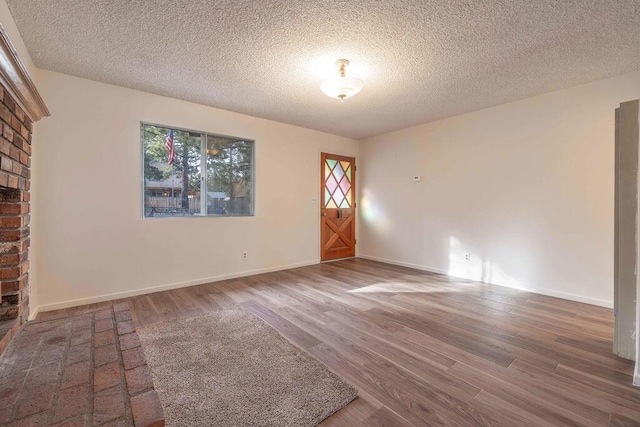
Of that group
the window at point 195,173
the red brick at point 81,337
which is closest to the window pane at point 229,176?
the window at point 195,173

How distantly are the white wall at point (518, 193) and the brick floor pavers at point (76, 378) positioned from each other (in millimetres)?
4224

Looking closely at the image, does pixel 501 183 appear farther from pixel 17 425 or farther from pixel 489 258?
pixel 17 425

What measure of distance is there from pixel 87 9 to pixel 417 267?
16.7ft

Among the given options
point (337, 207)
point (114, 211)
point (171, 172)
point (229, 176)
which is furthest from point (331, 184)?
point (114, 211)

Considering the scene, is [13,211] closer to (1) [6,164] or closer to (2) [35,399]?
(1) [6,164]

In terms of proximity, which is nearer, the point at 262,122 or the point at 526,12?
the point at 526,12

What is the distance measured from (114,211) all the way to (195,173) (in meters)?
1.08

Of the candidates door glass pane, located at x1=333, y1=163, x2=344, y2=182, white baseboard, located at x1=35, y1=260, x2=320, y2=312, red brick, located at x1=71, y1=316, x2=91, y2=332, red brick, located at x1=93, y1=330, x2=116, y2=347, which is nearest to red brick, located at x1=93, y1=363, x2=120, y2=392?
red brick, located at x1=93, y1=330, x2=116, y2=347

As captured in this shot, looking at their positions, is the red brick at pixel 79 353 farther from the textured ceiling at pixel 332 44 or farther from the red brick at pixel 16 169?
the textured ceiling at pixel 332 44

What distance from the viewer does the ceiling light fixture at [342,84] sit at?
2637 millimetres

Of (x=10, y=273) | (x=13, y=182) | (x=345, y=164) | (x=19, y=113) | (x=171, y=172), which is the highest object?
(x=345, y=164)

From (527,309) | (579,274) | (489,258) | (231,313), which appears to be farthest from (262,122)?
(579,274)

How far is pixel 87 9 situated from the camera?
77.7 inches

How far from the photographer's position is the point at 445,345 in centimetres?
216
